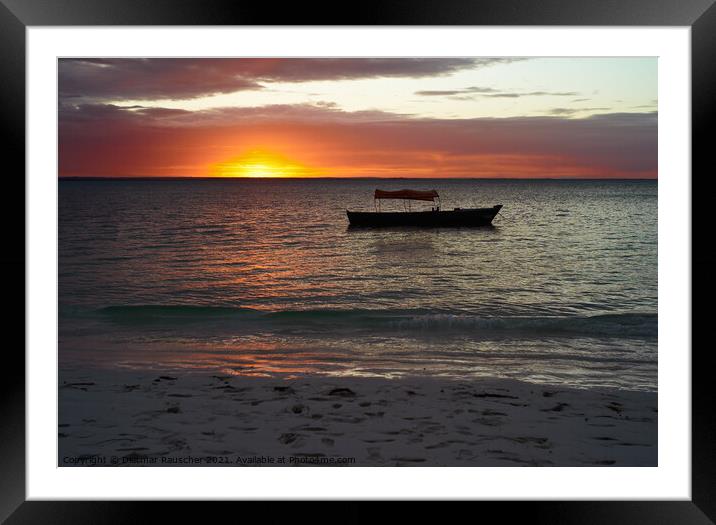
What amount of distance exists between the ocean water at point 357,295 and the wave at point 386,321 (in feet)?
0.10

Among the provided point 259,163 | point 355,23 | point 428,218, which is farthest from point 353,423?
point 259,163

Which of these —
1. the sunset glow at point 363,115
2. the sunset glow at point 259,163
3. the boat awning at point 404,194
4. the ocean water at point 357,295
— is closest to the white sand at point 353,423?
the ocean water at point 357,295

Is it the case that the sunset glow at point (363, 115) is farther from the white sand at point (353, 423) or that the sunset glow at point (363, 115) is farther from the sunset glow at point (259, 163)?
the white sand at point (353, 423)

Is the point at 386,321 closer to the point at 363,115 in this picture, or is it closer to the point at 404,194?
the point at 404,194

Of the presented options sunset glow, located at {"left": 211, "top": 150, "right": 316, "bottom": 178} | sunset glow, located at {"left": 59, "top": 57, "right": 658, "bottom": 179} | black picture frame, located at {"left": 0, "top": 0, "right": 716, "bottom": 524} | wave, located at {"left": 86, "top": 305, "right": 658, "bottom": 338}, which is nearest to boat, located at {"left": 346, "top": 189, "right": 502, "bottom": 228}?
wave, located at {"left": 86, "top": 305, "right": 658, "bottom": 338}

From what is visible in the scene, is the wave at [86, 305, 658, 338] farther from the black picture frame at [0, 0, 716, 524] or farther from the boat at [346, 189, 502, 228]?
the boat at [346, 189, 502, 228]

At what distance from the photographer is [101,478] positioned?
6.95 ft

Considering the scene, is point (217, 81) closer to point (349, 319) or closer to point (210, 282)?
point (210, 282)

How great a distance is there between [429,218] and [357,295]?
38.2ft

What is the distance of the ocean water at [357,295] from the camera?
5676mm
